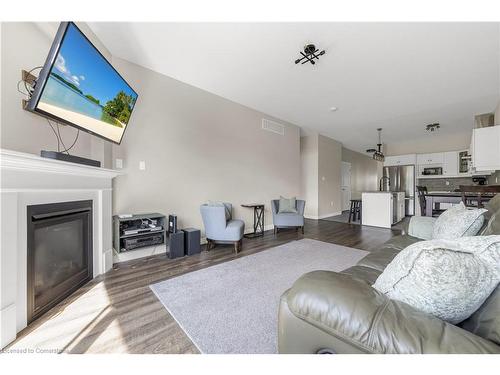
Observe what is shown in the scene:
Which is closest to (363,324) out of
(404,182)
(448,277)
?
(448,277)

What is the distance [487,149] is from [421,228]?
2645 mm

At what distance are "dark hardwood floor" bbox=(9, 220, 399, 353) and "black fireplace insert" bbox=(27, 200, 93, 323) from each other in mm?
109

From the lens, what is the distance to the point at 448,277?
2.16 feet

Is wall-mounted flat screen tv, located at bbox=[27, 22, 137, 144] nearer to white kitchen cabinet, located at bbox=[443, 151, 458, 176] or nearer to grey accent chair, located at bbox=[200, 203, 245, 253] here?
grey accent chair, located at bbox=[200, 203, 245, 253]

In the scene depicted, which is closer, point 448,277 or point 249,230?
point 448,277

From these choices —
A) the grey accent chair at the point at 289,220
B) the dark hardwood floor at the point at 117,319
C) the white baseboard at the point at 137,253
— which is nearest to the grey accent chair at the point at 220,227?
the dark hardwood floor at the point at 117,319

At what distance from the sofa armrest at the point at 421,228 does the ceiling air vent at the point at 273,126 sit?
344 centimetres

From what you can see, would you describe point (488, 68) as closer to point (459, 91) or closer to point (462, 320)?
point (459, 91)

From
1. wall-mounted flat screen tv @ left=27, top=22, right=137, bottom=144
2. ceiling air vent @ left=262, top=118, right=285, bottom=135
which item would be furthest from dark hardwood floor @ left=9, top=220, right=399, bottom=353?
ceiling air vent @ left=262, top=118, right=285, bottom=135

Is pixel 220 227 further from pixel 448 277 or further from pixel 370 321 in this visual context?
pixel 448 277

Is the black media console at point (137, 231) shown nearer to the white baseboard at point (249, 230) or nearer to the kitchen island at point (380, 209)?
the white baseboard at point (249, 230)

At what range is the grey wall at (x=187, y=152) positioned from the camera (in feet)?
9.43

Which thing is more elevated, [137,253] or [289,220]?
[289,220]

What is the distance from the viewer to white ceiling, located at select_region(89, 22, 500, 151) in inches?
87.2
